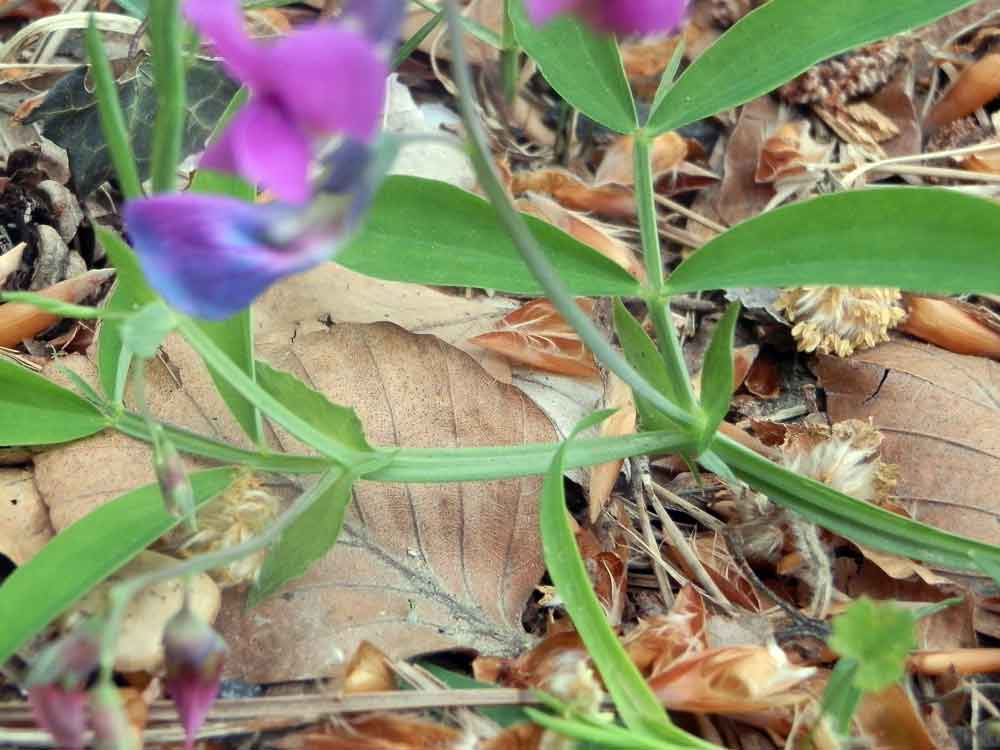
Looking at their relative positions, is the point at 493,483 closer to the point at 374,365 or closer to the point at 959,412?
the point at 374,365

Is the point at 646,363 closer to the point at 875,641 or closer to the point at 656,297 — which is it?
the point at 656,297

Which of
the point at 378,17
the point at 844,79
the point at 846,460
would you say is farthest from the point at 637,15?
the point at 844,79

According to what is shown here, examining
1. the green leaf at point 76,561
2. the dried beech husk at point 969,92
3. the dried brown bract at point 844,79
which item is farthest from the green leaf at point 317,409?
the dried beech husk at point 969,92

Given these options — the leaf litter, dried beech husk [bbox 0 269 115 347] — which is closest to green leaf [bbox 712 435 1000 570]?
the leaf litter

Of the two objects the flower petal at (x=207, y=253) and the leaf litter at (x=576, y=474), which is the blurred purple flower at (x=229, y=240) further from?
the leaf litter at (x=576, y=474)

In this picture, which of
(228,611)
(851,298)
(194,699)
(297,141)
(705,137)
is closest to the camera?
(297,141)

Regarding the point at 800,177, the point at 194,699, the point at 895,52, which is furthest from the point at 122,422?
the point at 895,52

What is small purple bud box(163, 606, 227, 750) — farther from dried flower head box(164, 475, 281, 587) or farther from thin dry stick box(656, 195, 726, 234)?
thin dry stick box(656, 195, 726, 234)
